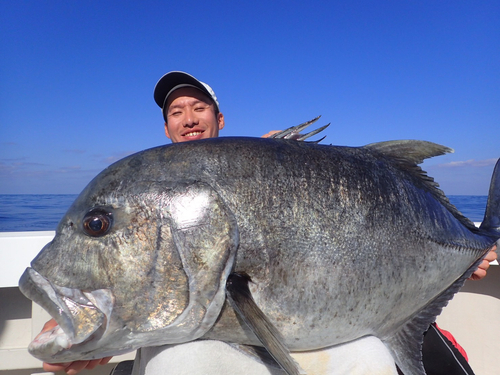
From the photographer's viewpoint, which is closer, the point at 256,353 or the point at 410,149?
the point at 256,353

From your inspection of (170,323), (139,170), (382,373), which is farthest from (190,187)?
(382,373)

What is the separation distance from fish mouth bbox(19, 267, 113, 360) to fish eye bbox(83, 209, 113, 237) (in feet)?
0.81

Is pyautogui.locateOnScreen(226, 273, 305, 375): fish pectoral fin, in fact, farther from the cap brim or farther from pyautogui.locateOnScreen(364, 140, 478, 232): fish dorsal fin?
the cap brim

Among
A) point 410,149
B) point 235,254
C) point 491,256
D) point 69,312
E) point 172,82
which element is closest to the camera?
point 69,312

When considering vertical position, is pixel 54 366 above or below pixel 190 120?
below

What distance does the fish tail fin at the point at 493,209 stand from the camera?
260cm

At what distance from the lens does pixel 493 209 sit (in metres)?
2.67

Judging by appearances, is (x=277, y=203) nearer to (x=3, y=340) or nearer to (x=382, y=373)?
(x=382, y=373)

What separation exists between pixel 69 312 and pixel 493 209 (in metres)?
3.00

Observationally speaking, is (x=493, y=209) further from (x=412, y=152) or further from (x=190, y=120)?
(x=190, y=120)

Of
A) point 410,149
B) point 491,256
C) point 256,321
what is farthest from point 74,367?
point 491,256

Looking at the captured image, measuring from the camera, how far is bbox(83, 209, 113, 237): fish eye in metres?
1.47

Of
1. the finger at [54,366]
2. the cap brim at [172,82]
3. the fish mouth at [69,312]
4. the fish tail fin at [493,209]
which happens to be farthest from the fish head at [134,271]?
the cap brim at [172,82]

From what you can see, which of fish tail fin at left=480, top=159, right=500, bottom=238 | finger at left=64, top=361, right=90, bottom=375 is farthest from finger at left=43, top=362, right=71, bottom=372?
fish tail fin at left=480, top=159, right=500, bottom=238
